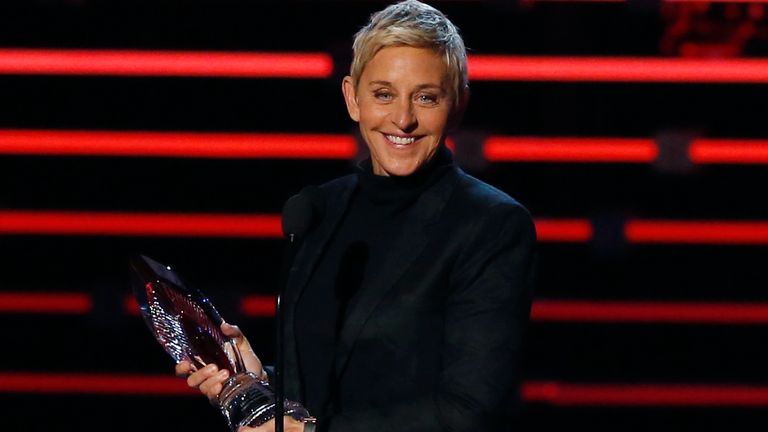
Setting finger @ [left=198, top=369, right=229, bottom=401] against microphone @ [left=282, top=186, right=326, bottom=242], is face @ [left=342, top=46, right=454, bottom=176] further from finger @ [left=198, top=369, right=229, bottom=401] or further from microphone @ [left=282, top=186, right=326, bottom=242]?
finger @ [left=198, top=369, right=229, bottom=401]

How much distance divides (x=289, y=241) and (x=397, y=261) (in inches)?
8.5

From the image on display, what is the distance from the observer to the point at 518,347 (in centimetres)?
177

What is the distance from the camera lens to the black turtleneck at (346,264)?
1867 millimetres

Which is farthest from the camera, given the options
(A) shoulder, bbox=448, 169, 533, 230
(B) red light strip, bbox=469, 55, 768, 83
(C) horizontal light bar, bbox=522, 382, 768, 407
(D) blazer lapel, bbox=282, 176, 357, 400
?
(C) horizontal light bar, bbox=522, 382, 768, 407

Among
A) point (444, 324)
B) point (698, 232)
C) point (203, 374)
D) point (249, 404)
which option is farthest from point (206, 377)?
point (698, 232)

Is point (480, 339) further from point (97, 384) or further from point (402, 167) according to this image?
point (97, 384)

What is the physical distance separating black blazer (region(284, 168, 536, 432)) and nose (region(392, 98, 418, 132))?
0.12 metres

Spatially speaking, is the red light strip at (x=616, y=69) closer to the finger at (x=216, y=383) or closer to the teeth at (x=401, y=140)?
the teeth at (x=401, y=140)

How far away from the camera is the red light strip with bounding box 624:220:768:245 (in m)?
3.73

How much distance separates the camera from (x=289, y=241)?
168cm

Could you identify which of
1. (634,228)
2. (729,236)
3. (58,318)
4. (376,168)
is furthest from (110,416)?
(376,168)

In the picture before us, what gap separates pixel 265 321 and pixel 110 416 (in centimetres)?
55

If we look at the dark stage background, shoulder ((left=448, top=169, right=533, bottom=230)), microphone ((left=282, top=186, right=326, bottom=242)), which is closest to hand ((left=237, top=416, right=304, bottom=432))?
microphone ((left=282, top=186, right=326, bottom=242))

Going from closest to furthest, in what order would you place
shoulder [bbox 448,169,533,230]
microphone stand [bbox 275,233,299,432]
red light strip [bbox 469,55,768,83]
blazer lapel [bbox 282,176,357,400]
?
1. microphone stand [bbox 275,233,299,432]
2. shoulder [bbox 448,169,533,230]
3. blazer lapel [bbox 282,176,357,400]
4. red light strip [bbox 469,55,768,83]
